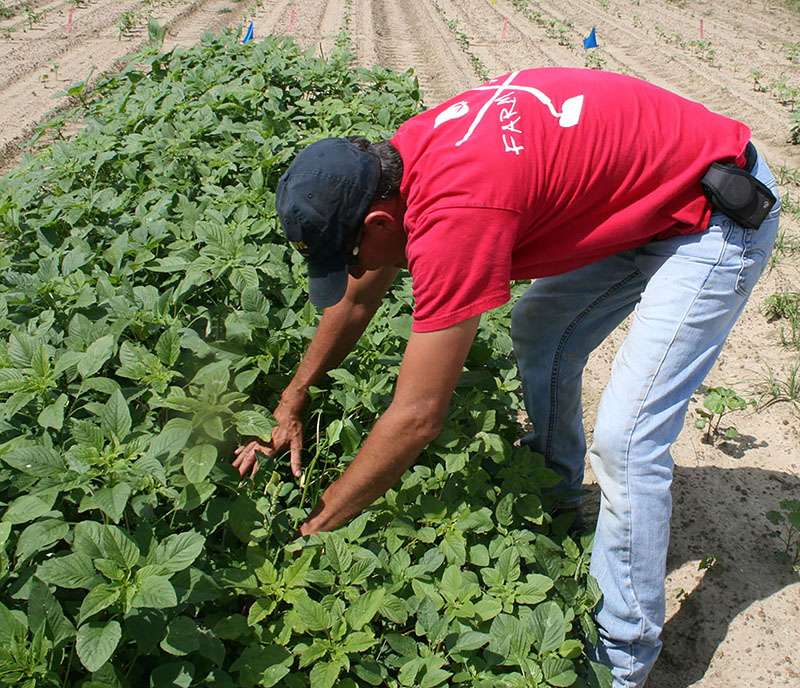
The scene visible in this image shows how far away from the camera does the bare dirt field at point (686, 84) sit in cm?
239

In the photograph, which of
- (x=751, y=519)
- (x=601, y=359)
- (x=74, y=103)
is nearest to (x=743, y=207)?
(x=751, y=519)

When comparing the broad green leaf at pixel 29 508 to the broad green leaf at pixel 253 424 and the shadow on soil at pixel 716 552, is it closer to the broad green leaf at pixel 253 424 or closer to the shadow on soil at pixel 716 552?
the broad green leaf at pixel 253 424

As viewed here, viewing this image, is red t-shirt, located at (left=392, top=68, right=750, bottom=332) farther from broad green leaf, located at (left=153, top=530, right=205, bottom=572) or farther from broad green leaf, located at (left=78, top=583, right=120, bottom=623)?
broad green leaf, located at (left=78, top=583, right=120, bottom=623)

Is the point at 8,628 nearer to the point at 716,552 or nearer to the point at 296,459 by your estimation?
the point at 296,459

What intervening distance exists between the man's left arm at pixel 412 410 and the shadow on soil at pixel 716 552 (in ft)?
3.97

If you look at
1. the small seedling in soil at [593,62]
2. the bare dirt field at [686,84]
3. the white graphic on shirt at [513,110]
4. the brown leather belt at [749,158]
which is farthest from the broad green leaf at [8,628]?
the small seedling in soil at [593,62]

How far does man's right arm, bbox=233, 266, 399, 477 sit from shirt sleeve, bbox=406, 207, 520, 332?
1.81 ft

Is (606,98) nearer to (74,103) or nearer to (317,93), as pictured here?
(317,93)

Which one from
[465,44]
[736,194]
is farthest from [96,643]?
[465,44]

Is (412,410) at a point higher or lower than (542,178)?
lower

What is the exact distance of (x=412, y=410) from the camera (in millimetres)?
1595

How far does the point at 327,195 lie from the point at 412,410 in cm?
50

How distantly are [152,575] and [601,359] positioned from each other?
259 cm

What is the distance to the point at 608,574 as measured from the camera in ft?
6.31
